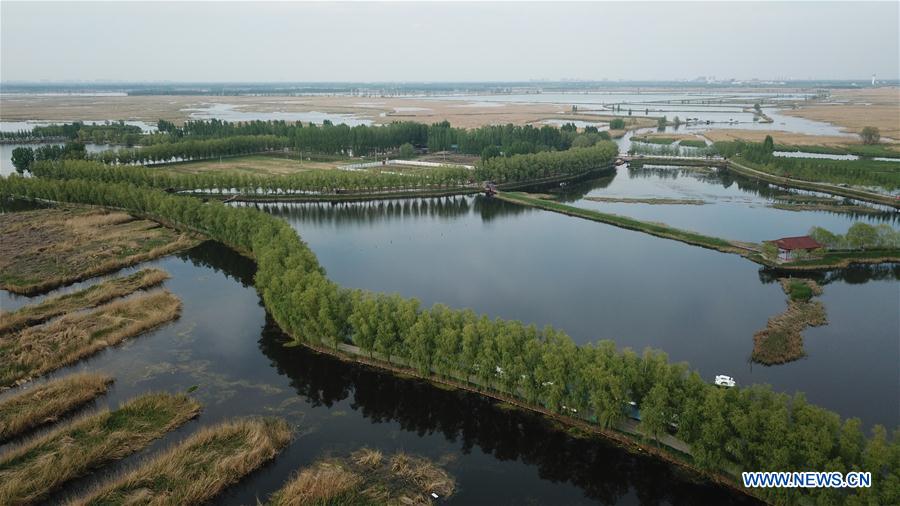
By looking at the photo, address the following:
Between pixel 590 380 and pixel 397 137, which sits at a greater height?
pixel 397 137

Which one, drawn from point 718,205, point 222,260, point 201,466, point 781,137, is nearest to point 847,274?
point 718,205

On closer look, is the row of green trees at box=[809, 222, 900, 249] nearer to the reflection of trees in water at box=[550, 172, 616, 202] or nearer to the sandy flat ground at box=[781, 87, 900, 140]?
the reflection of trees in water at box=[550, 172, 616, 202]

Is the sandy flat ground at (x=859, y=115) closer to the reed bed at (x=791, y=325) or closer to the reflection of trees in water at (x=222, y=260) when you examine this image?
the reed bed at (x=791, y=325)

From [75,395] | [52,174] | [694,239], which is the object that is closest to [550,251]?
[694,239]

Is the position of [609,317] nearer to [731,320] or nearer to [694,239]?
[731,320]

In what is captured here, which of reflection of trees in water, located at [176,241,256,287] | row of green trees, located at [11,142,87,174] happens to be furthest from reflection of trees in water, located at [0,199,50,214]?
reflection of trees in water, located at [176,241,256,287]

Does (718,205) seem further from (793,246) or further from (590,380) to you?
(590,380)
